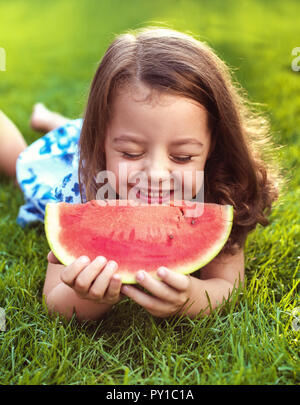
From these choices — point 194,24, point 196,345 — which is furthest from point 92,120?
point 194,24

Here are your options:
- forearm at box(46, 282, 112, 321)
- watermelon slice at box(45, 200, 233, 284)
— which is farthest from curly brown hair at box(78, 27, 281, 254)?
forearm at box(46, 282, 112, 321)

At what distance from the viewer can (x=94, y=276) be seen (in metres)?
1.55

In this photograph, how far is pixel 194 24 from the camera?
6.96 metres

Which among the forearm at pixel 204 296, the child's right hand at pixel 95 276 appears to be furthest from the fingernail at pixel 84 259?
the forearm at pixel 204 296

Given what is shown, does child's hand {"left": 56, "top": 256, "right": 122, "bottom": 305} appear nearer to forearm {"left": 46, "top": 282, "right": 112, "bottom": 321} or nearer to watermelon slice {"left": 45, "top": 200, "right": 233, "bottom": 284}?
watermelon slice {"left": 45, "top": 200, "right": 233, "bottom": 284}

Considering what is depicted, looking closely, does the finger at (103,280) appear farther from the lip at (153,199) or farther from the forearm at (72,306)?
the lip at (153,199)

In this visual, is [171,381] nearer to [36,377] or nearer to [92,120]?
[36,377]

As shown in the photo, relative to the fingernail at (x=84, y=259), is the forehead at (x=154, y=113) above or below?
above

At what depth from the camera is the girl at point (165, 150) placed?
1.64 meters

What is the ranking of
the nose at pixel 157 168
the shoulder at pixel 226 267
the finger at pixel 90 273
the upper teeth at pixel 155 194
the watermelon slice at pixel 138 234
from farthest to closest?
the shoulder at pixel 226 267 → the upper teeth at pixel 155 194 → the nose at pixel 157 168 → the watermelon slice at pixel 138 234 → the finger at pixel 90 273

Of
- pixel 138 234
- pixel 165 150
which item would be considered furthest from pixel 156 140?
pixel 138 234

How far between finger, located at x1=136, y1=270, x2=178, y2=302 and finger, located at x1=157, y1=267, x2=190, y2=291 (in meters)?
0.02

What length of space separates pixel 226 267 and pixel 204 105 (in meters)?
0.74
